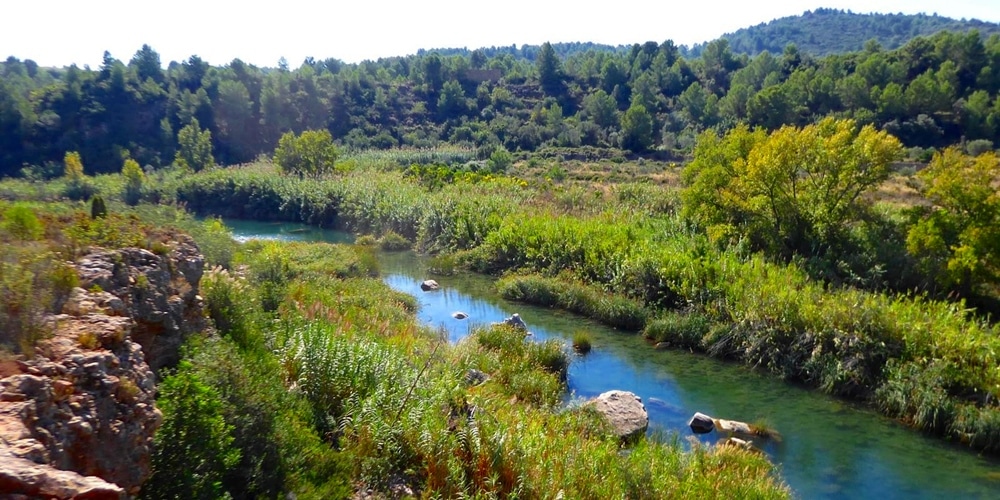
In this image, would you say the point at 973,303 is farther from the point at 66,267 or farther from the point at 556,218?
the point at 66,267

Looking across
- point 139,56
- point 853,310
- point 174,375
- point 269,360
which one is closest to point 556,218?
point 853,310

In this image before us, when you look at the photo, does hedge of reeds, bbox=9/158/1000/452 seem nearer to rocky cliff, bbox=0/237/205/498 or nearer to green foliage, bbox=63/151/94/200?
rocky cliff, bbox=0/237/205/498

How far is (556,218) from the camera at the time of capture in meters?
27.8

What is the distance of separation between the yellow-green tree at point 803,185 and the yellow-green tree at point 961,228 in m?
2.01

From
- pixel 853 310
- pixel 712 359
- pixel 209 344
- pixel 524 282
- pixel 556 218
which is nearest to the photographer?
pixel 209 344

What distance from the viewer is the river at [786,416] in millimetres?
11555

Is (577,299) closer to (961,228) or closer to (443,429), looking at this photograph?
(961,228)

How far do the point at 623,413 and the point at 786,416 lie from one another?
4164mm

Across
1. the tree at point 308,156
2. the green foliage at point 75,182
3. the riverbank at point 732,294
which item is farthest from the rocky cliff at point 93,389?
the tree at point 308,156

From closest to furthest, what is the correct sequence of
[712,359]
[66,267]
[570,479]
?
[66,267], [570,479], [712,359]

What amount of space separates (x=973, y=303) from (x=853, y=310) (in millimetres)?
5212

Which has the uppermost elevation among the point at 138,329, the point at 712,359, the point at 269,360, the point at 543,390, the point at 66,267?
the point at 66,267

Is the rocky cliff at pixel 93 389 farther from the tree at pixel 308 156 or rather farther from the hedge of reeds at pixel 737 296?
the tree at pixel 308 156

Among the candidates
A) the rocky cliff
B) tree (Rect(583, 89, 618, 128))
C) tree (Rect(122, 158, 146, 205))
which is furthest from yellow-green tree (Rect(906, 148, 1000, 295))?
tree (Rect(583, 89, 618, 128))
